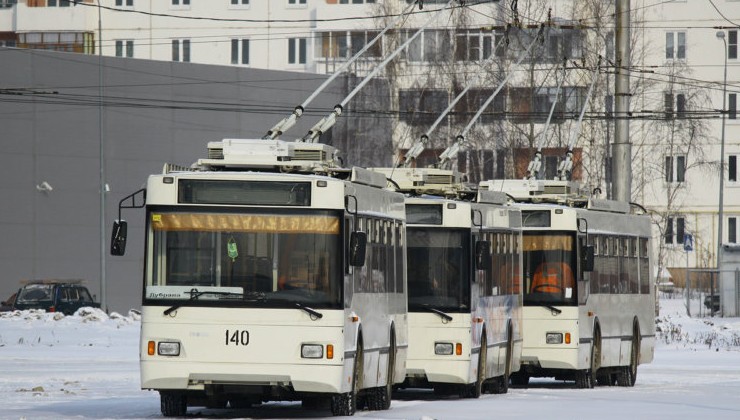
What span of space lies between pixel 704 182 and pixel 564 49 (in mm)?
34561

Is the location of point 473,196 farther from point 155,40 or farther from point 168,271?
point 155,40

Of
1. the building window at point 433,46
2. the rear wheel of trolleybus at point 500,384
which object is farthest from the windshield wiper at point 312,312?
the building window at point 433,46

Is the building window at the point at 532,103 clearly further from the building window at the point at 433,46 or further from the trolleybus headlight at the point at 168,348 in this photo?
the trolleybus headlight at the point at 168,348

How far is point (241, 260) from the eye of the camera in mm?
16609

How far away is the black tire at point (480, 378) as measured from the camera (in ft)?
72.0

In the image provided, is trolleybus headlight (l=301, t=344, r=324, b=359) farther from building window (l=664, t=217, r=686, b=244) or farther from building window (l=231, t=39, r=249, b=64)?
building window (l=231, t=39, r=249, b=64)

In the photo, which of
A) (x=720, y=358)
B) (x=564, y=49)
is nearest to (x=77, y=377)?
(x=720, y=358)

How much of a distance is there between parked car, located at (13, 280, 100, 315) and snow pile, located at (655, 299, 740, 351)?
1704 centimetres

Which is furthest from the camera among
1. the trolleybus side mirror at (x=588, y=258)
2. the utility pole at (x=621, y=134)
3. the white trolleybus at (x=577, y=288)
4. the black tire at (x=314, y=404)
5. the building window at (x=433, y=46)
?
the building window at (x=433, y=46)

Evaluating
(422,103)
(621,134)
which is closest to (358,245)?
(621,134)

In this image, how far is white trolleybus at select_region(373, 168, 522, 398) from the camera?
21.5 m

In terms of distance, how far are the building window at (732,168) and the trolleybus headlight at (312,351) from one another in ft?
256

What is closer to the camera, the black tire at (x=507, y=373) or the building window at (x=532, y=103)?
the black tire at (x=507, y=373)

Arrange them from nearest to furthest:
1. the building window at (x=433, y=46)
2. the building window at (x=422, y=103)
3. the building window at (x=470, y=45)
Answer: the building window at (x=422, y=103), the building window at (x=470, y=45), the building window at (x=433, y=46)
